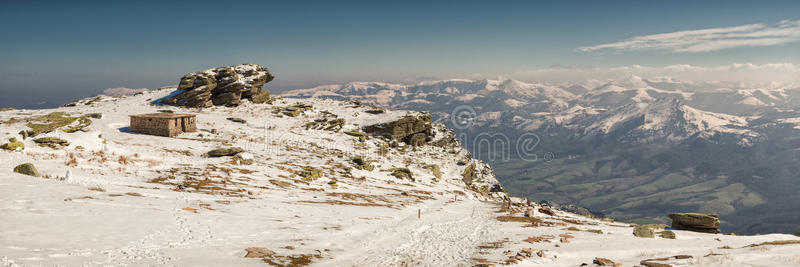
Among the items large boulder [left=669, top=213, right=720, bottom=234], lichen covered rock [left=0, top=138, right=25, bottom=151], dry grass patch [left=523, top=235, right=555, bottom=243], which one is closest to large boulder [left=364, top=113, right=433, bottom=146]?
lichen covered rock [left=0, top=138, right=25, bottom=151]

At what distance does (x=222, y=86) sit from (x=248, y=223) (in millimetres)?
72907

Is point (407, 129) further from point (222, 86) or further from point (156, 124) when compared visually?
point (156, 124)

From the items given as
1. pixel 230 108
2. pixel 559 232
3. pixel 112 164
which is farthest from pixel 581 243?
pixel 230 108

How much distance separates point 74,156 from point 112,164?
A: 2.57 meters

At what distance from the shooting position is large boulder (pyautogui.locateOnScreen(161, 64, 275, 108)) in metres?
73.5

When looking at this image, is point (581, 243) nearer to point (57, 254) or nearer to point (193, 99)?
point (57, 254)

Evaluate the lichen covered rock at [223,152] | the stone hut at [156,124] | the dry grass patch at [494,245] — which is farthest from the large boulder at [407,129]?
the dry grass patch at [494,245]

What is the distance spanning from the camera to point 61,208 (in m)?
14.9

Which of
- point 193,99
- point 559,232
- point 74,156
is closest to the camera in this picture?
point 559,232

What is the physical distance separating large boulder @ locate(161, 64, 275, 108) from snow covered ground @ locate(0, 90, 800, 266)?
124ft

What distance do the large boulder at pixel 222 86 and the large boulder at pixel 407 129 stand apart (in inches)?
1315

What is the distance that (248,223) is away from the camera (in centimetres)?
1795

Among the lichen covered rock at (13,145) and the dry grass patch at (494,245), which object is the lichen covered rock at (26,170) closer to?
the lichen covered rock at (13,145)

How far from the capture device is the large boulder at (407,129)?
2953 inches
